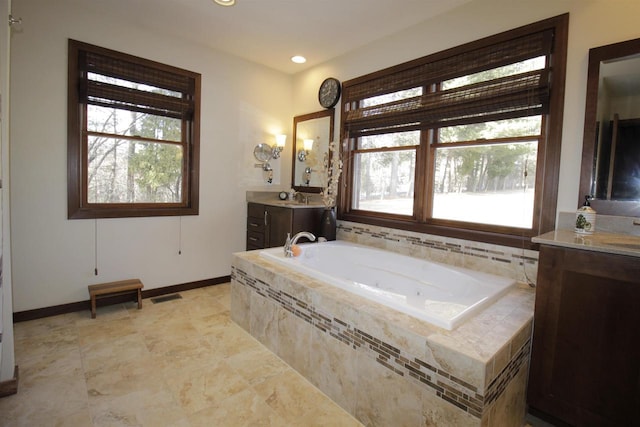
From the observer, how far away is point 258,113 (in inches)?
158

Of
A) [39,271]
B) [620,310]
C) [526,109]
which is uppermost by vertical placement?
[526,109]

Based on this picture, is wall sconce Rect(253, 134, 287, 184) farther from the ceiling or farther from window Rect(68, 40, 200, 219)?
the ceiling

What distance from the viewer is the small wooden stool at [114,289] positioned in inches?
110

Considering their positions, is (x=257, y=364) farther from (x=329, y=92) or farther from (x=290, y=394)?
(x=329, y=92)

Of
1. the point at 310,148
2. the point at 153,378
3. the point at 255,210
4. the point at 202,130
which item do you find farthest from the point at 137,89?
the point at 153,378

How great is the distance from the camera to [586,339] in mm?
1473

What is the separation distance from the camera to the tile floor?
167 cm

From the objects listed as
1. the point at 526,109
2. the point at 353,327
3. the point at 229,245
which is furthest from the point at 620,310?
the point at 229,245

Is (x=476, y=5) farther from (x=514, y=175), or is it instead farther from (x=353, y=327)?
(x=353, y=327)

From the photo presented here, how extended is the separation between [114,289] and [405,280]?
2572mm

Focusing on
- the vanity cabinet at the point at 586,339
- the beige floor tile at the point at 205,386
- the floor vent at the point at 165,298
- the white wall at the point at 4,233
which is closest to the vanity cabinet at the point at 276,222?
the floor vent at the point at 165,298

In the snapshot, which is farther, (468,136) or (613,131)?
(468,136)

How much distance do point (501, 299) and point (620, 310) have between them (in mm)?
593

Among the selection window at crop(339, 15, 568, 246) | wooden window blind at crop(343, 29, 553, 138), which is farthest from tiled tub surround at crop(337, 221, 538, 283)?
wooden window blind at crop(343, 29, 553, 138)
